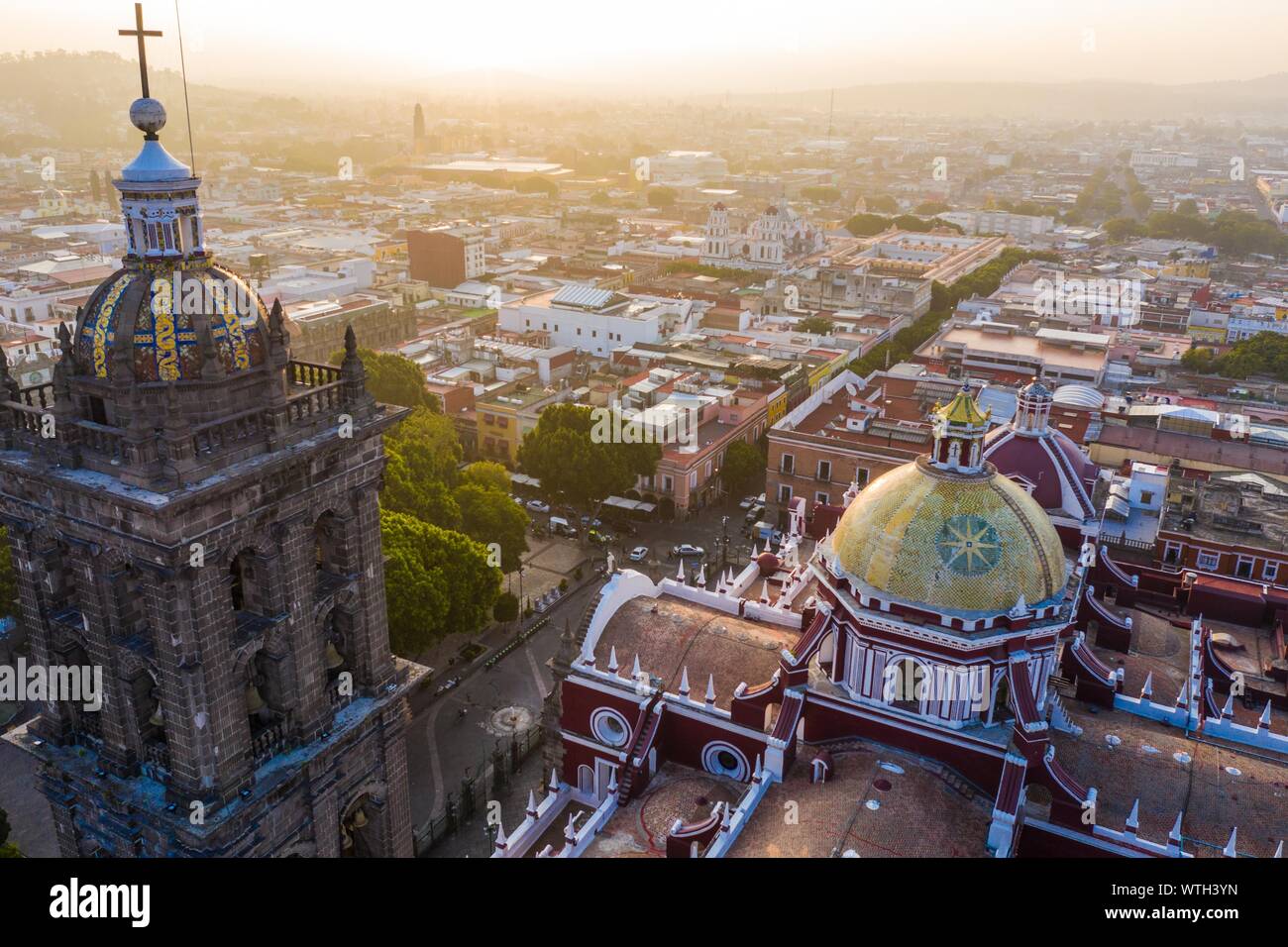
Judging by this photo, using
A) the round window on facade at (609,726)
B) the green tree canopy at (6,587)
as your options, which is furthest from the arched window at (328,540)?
the green tree canopy at (6,587)

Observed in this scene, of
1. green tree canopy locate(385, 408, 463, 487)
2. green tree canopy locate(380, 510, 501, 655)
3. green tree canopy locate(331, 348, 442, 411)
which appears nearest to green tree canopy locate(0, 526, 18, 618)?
green tree canopy locate(380, 510, 501, 655)

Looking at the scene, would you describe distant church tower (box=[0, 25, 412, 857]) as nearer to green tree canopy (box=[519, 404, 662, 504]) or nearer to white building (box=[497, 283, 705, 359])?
green tree canopy (box=[519, 404, 662, 504])

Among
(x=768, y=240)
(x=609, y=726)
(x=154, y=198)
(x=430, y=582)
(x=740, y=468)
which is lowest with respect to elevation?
(x=609, y=726)

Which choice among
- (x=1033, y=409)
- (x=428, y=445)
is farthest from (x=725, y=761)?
(x=428, y=445)

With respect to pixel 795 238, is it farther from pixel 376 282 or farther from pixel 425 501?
pixel 425 501

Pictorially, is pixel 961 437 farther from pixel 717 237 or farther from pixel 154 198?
pixel 717 237

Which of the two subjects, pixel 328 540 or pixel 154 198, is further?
pixel 328 540
